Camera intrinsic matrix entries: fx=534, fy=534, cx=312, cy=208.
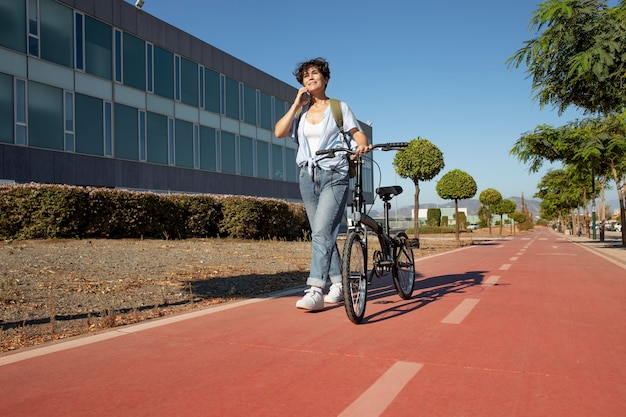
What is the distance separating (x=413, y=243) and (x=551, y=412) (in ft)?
12.4

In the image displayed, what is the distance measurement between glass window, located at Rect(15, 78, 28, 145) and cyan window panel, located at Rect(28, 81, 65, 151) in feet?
0.54

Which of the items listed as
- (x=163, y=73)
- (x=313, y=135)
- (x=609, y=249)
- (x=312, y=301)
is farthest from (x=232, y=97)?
(x=312, y=301)

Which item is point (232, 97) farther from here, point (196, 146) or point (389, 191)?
point (389, 191)

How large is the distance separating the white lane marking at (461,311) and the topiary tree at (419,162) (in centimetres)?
1687

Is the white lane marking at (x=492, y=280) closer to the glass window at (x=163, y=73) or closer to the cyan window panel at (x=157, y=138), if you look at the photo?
the cyan window panel at (x=157, y=138)

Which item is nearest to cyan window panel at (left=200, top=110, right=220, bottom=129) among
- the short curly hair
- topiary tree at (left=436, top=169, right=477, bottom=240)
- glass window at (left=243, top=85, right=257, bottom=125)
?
glass window at (left=243, top=85, right=257, bottom=125)

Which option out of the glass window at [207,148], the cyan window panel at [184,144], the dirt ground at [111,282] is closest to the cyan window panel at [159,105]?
the cyan window panel at [184,144]

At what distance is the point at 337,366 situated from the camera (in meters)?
3.15

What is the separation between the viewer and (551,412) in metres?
2.39

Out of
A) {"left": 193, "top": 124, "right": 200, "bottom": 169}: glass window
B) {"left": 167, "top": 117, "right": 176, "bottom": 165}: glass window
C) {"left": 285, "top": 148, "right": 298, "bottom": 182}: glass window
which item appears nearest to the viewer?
{"left": 167, "top": 117, "right": 176, "bottom": 165}: glass window

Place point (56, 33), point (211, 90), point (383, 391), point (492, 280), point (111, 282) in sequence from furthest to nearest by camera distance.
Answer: point (211, 90) < point (56, 33) < point (492, 280) < point (111, 282) < point (383, 391)

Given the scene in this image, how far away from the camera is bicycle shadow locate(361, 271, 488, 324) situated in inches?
199

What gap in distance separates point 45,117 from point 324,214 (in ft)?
58.1

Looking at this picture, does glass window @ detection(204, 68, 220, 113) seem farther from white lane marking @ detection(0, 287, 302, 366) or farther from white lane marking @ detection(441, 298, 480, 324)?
white lane marking @ detection(441, 298, 480, 324)
